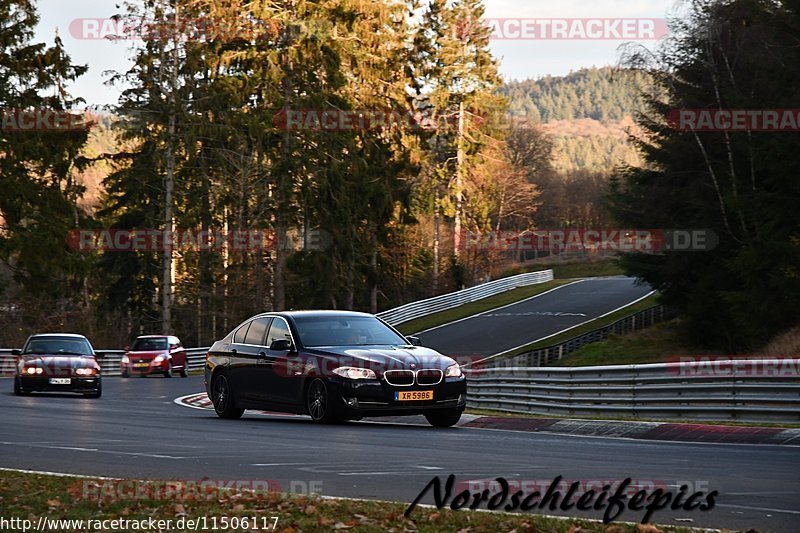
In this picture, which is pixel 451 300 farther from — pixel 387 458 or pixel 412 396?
pixel 387 458

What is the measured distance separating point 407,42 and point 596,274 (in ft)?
114

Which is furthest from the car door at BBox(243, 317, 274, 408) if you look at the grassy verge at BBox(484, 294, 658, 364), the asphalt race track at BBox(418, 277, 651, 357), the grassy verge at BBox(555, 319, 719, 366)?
the asphalt race track at BBox(418, 277, 651, 357)

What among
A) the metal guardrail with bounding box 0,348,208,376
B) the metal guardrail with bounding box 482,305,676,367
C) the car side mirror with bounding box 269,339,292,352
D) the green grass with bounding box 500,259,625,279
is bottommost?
the metal guardrail with bounding box 0,348,208,376

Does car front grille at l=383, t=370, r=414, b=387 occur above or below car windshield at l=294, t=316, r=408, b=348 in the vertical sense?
below

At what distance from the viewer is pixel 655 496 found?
9516mm

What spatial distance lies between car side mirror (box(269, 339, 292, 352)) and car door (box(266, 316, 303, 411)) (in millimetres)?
49

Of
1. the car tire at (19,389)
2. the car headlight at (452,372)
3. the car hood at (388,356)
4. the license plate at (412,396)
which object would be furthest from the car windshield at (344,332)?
the car tire at (19,389)

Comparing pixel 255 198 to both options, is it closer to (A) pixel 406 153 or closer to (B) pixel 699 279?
(A) pixel 406 153

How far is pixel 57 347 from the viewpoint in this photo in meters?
30.1

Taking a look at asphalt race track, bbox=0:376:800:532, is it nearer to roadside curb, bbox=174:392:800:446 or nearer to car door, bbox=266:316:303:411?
car door, bbox=266:316:303:411

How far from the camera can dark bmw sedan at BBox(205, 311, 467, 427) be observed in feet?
57.8

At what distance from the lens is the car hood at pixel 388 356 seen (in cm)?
1767

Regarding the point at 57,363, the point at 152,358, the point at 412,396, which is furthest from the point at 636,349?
the point at 412,396

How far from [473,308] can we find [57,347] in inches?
1531
